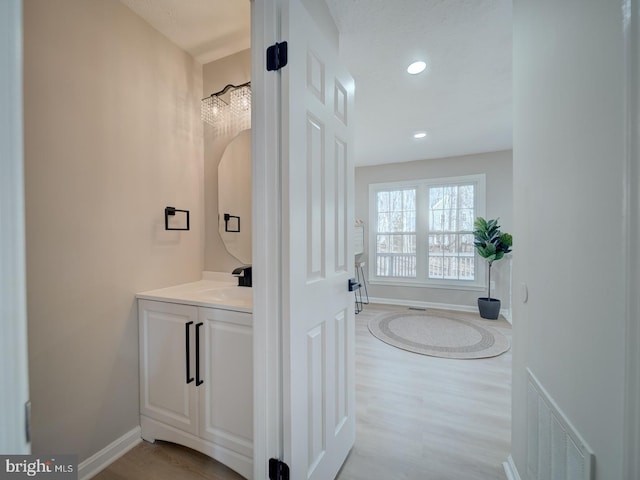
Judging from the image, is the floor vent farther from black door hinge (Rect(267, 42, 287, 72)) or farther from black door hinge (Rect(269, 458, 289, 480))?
black door hinge (Rect(267, 42, 287, 72))

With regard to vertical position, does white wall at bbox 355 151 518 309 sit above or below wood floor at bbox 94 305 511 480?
above

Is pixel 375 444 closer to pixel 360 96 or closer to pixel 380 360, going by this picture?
pixel 380 360

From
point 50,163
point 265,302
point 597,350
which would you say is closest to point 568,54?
point 597,350

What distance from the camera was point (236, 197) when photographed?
6.77 ft

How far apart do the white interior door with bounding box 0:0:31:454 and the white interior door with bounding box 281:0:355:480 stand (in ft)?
2.29

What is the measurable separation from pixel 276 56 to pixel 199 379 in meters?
1.62

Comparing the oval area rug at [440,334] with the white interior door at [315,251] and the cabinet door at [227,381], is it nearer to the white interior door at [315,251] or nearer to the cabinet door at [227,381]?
the white interior door at [315,251]

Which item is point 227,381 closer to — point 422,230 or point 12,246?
point 12,246

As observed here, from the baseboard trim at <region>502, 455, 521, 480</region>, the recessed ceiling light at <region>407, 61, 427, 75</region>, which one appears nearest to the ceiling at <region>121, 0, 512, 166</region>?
the recessed ceiling light at <region>407, 61, 427, 75</region>

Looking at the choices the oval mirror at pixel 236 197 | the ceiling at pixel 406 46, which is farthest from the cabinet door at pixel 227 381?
the ceiling at pixel 406 46

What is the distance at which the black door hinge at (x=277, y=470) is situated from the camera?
41.3 inches

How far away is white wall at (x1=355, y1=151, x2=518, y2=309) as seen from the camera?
14.2 ft

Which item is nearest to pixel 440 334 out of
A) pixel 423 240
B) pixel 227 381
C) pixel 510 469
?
pixel 423 240

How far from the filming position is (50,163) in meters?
1.30
